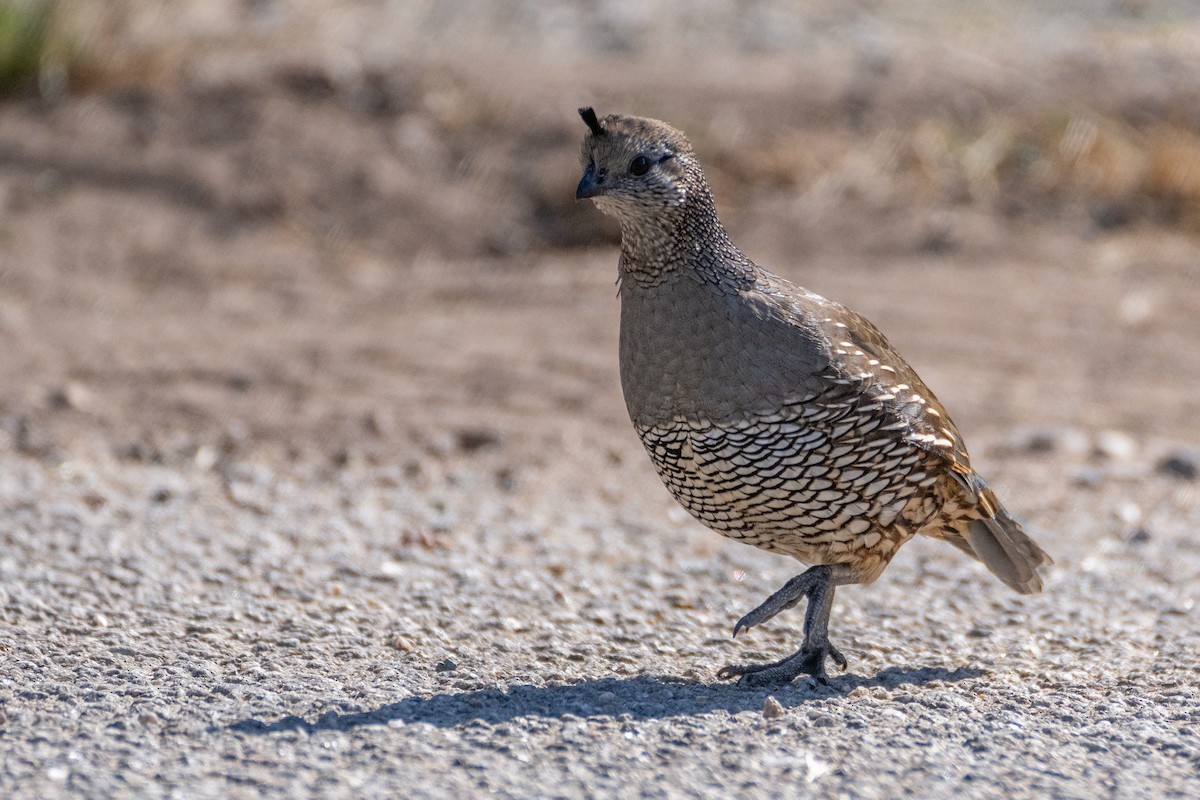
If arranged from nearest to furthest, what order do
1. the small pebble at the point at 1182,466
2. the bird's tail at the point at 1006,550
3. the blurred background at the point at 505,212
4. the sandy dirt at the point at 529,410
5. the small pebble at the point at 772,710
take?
the sandy dirt at the point at 529,410 → the small pebble at the point at 772,710 → the bird's tail at the point at 1006,550 → the small pebble at the point at 1182,466 → the blurred background at the point at 505,212

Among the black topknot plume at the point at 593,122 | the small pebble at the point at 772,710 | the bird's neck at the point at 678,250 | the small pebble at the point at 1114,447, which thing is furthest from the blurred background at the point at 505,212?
the small pebble at the point at 772,710

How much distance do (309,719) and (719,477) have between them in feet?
4.06

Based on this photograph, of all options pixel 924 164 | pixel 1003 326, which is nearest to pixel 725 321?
pixel 1003 326

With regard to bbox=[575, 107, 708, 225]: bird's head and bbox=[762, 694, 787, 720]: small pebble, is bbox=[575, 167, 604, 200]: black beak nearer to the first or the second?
bbox=[575, 107, 708, 225]: bird's head

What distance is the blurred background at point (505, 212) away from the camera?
7.64 m

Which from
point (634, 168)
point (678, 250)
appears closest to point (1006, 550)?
point (678, 250)

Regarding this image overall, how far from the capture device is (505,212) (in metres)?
10.1

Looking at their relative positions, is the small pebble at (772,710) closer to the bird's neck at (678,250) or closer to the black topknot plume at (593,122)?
the bird's neck at (678,250)

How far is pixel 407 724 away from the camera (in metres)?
3.91

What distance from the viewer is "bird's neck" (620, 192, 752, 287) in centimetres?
434

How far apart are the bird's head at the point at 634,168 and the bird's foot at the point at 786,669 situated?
129cm

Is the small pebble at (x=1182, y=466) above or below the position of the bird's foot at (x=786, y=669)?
above

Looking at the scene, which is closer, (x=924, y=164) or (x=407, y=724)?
(x=407, y=724)

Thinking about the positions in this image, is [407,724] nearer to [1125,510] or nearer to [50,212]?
[1125,510]
